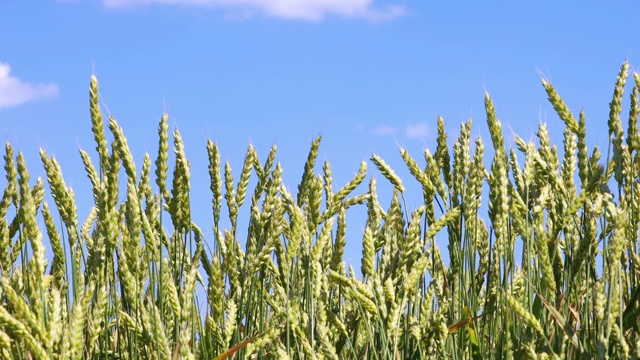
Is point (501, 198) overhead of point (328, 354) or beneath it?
overhead

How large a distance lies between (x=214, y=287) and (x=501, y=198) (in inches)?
31.2

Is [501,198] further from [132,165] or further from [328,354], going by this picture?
[132,165]

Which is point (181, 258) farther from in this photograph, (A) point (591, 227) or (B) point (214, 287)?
(A) point (591, 227)

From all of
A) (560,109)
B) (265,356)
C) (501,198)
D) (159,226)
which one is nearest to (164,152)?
(159,226)

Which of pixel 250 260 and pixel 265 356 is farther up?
pixel 250 260

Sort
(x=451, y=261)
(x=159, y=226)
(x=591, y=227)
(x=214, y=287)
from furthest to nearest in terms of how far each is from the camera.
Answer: (x=159, y=226)
(x=451, y=261)
(x=214, y=287)
(x=591, y=227)

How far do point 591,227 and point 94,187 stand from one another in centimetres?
130

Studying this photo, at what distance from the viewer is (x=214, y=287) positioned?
7.43 feet

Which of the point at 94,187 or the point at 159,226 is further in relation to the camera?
the point at 159,226

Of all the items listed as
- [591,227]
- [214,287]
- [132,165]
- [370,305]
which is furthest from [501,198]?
[132,165]

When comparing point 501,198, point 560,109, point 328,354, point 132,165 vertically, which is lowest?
point 328,354

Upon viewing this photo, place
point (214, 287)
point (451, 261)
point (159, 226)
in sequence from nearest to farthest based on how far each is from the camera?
point (214, 287), point (451, 261), point (159, 226)

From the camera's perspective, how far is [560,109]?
2.55 meters

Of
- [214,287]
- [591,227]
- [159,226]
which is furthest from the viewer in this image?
[159,226]
